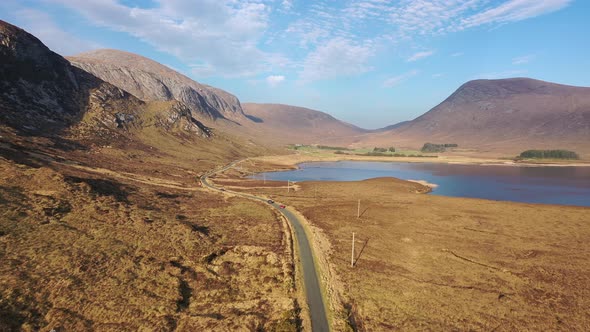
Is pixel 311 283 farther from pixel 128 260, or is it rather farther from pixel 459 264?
pixel 128 260

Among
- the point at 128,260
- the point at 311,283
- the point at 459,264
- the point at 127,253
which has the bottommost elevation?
the point at 311,283

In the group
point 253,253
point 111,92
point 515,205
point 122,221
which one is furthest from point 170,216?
point 111,92

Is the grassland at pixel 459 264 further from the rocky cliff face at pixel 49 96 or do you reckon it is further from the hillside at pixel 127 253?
the rocky cliff face at pixel 49 96

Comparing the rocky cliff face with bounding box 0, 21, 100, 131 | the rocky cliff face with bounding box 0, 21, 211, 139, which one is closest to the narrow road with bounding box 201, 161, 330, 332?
the rocky cliff face with bounding box 0, 21, 211, 139

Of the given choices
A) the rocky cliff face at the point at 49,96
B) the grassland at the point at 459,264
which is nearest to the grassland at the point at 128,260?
the grassland at the point at 459,264

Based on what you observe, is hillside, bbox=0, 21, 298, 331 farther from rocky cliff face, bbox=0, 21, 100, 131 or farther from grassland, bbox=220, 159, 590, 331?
rocky cliff face, bbox=0, 21, 100, 131

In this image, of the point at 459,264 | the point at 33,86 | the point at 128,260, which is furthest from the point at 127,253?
the point at 33,86
